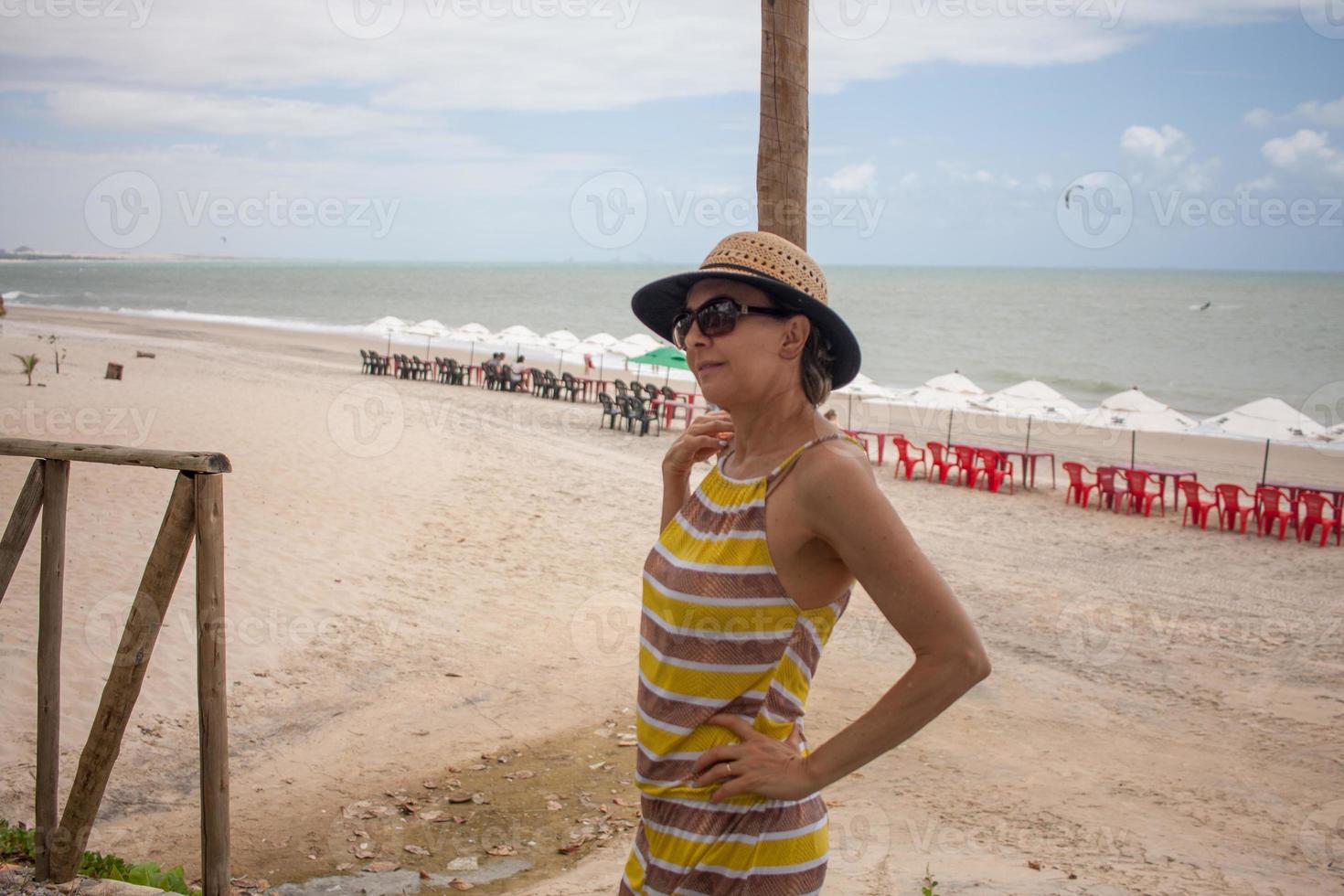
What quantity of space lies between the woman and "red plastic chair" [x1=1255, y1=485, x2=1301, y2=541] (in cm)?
1437

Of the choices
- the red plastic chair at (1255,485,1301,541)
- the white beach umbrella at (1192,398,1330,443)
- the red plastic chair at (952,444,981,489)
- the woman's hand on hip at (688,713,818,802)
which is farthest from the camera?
the red plastic chair at (952,444,981,489)

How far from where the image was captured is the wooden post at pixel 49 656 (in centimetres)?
367

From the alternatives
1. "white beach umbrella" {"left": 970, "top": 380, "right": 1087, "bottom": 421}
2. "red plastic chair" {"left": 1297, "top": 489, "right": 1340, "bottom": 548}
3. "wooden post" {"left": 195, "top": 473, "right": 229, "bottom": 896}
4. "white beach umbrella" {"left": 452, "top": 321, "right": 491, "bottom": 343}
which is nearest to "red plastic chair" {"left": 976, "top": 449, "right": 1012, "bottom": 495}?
"white beach umbrella" {"left": 970, "top": 380, "right": 1087, "bottom": 421}

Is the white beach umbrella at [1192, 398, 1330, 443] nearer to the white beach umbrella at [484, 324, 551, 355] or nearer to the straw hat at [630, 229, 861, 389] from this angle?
the straw hat at [630, 229, 861, 389]

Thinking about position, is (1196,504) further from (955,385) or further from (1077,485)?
(955,385)

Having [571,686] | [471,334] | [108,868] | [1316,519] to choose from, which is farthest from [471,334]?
[108,868]

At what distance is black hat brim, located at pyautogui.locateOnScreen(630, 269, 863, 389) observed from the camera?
5.58 ft

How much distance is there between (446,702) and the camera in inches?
278

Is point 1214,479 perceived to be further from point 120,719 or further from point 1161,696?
point 120,719

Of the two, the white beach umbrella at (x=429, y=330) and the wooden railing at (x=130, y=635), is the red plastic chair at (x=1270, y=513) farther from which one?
the white beach umbrella at (x=429, y=330)

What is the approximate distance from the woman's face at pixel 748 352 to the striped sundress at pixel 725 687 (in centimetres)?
15

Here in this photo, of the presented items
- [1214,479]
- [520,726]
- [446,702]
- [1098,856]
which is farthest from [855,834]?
[1214,479]

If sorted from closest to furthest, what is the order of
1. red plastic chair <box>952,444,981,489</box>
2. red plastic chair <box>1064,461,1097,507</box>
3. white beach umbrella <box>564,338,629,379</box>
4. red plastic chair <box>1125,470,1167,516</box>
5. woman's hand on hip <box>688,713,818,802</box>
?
woman's hand on hip <box>688,713,818,802</box> < red plastic chair <box>1125,470,1167,516</box> < red plastic chair <box>1064,461,1097,507</box> < red plastic chair <box>952,444,981,489</box> < white beach umbrella <box>564,338,629,379</box>

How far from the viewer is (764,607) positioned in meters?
1.63
